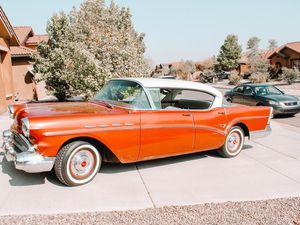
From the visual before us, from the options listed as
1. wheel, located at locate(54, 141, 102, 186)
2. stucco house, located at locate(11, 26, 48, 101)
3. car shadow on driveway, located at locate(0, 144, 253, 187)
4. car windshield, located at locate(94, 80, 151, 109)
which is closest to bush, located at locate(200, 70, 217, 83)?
stucco house, located at locate(11, 26, 48, 101)

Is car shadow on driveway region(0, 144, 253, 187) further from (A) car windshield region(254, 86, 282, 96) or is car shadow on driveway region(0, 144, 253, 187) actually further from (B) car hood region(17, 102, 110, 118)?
(A) car windshield region(254, 86, 282, 96)

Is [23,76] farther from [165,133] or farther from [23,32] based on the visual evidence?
[165,133]

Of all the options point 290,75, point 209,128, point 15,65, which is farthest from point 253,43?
point 209,128

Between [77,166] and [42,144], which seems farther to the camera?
[77,166]

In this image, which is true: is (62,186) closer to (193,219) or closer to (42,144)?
(42,144)

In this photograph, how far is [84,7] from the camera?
12.1 m

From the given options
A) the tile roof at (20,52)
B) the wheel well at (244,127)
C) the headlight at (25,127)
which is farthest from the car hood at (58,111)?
the tile roof at (20,52)

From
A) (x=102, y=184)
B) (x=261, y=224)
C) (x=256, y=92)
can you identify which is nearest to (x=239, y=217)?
(x=261, y=224)

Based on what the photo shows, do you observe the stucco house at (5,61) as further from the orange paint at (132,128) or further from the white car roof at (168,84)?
the white car roof at (168,84)

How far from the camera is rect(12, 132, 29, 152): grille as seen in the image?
167 inches

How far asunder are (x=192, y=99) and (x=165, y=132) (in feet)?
5.14

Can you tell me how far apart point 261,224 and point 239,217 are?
25 centimetres

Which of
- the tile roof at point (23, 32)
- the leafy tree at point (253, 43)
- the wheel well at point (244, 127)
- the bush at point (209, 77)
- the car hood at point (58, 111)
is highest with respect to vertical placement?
the leafy tree at point (253, 43)

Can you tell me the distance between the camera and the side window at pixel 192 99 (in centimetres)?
588
